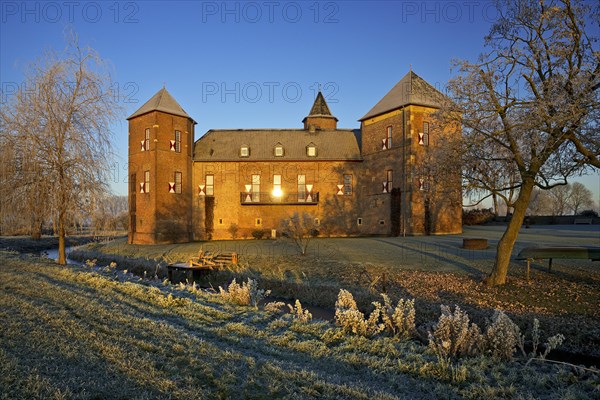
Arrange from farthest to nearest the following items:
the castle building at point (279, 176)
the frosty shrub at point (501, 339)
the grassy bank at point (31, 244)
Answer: the grassy bank at point (31, 244), the castle building at point (279, 176), the frosty shrub at point (501, 339)

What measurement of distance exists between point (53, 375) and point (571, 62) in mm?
11908

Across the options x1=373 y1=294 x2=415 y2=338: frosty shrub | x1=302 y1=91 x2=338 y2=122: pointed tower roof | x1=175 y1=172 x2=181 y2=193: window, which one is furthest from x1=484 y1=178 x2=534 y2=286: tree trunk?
x1=302 y1=91 x2=338 y2=122: pointed tower roof

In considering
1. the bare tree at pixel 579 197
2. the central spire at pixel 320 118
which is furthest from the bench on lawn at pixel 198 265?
the bare tree at pixel 579 197

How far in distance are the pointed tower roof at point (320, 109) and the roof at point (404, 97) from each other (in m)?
7.10

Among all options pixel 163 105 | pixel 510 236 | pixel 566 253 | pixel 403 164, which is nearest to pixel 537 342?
pixel 510 236

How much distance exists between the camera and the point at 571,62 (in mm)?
9219

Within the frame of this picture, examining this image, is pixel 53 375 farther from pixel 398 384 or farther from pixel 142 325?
pixel 398 384

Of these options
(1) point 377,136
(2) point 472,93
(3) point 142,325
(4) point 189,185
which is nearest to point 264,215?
(4) point 189,185

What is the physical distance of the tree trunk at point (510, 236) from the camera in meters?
10.1

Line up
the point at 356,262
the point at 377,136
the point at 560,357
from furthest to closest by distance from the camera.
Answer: the point at 377,136 < the point at 356,262 < the point at 560,357

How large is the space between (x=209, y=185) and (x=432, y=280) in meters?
21.4

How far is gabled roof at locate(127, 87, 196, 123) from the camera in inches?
1057

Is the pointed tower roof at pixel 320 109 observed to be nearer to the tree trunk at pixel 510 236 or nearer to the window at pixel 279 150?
the window at pixel 279 150

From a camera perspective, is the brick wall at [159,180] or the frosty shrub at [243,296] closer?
the frosty shrub at [243,296]
